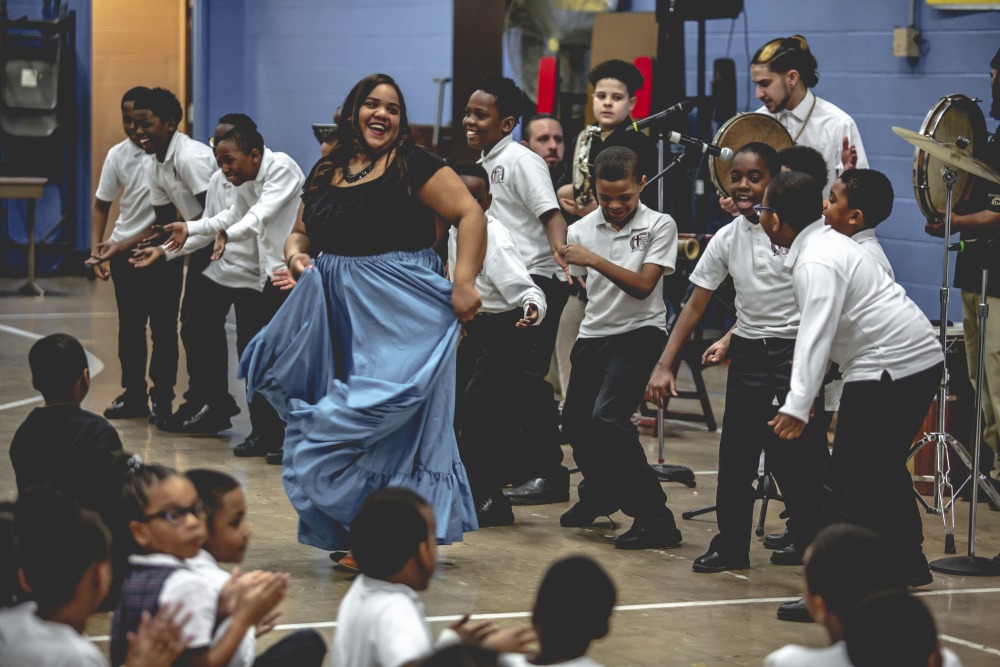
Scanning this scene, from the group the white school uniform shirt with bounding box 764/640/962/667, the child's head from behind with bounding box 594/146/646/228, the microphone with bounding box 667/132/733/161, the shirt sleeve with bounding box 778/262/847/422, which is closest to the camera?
the white school uniform shirt with bounding box 764/640/962/667

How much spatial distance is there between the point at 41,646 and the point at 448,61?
10271mm

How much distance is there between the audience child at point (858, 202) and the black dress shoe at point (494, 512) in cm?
193

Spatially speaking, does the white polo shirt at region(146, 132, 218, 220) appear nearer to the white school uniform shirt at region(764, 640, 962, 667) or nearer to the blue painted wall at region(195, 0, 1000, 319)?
the blue painted wall at region(195, 0, 1000, 319)

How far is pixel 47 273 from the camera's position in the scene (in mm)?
17031

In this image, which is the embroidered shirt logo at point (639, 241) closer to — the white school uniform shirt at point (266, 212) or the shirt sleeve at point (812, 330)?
the shirt sleeve at point (812, 330)

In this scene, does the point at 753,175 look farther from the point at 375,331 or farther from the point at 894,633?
the point at 894,633

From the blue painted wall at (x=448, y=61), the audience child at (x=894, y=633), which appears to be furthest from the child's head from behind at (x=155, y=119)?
the audience child at (x=894, y=633)

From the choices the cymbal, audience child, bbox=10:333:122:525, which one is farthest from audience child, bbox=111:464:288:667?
the cymbal

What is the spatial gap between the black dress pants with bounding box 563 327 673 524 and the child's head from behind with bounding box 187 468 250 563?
2.50 meters

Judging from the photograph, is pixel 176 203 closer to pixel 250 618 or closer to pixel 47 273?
pixel 250 618

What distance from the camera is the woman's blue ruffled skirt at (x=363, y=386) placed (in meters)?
5.10

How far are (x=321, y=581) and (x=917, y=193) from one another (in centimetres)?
310

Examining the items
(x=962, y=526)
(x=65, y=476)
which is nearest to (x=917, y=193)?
(x=962, y=526)

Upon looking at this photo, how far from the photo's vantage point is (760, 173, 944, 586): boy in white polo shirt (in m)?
4.86
